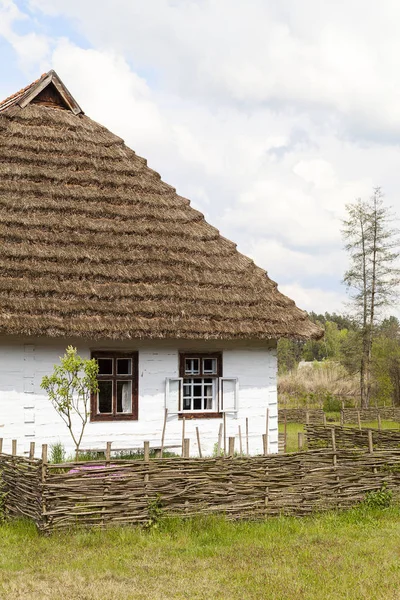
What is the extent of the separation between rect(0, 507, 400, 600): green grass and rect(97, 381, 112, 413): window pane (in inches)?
198

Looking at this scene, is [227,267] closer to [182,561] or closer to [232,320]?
[232,320]

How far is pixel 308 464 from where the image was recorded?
10.6 metres

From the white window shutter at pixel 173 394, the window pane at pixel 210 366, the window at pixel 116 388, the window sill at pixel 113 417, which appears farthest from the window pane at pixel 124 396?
the window pane at pixel 210 366

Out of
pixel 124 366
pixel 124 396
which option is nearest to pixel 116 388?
pixel 124 396

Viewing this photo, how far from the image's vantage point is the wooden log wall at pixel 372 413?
32.7 m

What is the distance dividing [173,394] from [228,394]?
1.28 metres

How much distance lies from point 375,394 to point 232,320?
26788mm

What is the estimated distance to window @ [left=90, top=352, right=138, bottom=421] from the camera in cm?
1468

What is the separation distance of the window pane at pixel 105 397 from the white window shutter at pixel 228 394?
7.82 ft

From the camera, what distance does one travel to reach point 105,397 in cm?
1480

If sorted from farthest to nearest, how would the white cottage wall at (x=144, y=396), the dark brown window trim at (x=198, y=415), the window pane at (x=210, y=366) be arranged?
1. the window pane at (x=210, y=366)
2. the dark brown window trim at (x=198, y=415)
3. the white cottage wall at (x=144, y=396)

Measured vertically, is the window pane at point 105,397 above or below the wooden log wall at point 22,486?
above

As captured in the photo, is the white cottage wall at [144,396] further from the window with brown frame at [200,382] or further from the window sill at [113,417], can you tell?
the window with brown frame at [200,382]

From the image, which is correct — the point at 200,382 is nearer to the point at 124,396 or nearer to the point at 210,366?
the point at 210,366
